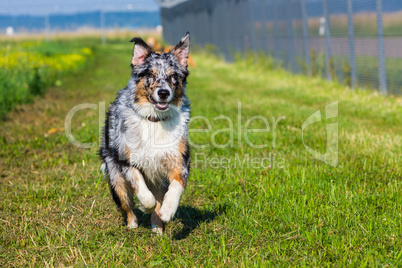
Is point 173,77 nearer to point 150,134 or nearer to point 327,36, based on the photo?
point 150,134

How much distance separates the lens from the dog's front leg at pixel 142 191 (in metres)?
3.64

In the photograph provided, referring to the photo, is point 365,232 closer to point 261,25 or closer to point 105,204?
point 105,204

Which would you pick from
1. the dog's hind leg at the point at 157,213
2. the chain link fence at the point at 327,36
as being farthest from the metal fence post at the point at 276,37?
the dog's hind leg at the point at 157,213

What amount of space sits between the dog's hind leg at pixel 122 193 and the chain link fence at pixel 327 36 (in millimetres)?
7927

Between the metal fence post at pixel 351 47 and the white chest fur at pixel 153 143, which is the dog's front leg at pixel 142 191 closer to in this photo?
the white chest fur at pixel 153 143

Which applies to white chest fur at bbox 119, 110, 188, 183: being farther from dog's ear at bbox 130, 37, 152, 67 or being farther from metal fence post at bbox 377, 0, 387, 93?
metal fence post at bbox 377, 0, 387, 93

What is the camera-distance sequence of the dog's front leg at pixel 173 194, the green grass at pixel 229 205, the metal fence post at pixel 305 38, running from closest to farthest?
1. the green grass at pixel 229 205
2. the dog's front leg at pixel 173 194
3. the metal fence post at pixel 305 38

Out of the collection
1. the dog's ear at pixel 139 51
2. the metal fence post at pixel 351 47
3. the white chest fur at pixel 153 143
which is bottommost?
the white chest fur at pixel 153 143

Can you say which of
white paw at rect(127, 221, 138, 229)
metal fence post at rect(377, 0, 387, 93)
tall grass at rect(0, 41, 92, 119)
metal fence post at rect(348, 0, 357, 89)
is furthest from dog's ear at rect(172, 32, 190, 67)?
metal fence post at rect(348, 0, 357, 89)

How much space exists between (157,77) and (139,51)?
0.99ft

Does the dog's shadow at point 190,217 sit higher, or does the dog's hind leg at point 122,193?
the dog's hind leg at point 122,193

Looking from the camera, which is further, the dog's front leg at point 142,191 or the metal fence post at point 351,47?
the metal fence post at point 351,47

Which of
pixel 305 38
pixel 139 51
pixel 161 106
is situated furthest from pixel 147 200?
pixel 305 38

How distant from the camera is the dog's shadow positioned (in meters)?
3.91
